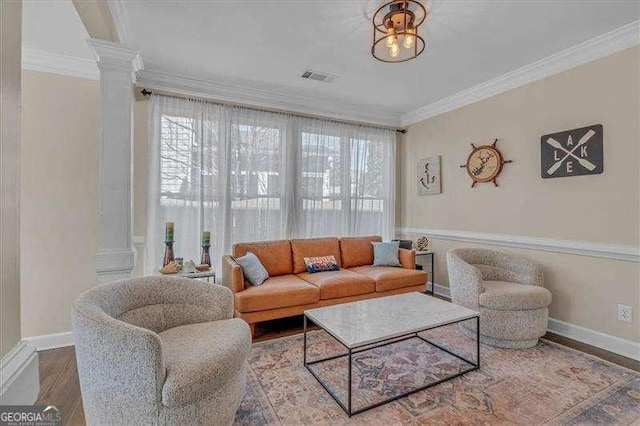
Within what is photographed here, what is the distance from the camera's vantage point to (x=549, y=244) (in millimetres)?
3037

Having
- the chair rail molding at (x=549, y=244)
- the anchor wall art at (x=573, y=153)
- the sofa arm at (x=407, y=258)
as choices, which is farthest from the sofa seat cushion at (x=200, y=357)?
the anchor wall art at (x=573, y=153)

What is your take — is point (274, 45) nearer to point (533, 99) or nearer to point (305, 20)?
point (305, 20)

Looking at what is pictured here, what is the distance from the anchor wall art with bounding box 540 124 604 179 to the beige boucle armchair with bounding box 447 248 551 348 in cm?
93

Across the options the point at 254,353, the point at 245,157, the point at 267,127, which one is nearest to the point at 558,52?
the point at 267,127

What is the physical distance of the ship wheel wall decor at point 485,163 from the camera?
3501mm

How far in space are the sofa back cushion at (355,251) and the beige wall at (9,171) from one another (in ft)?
10.5

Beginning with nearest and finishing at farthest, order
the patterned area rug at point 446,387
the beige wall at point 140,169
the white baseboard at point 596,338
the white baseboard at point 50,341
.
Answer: the patterned area rug at point 446,387
the white baseboard at point 596,338
the white baseboard at point 50,341
the beige wall at point 140,169

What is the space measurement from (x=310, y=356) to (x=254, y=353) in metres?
0.48

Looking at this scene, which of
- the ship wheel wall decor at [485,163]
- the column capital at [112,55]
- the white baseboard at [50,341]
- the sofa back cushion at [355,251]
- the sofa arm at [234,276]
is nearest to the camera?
the column capital at [112,55]

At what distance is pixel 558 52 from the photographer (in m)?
2.88

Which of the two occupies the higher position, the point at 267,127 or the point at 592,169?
the point at 267,127

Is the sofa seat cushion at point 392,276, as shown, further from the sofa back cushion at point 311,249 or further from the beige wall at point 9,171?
the beige wall at point 9,171

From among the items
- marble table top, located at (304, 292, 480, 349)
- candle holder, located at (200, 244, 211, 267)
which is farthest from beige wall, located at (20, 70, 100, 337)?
marble table top, located at (304, 292, 480, 349)

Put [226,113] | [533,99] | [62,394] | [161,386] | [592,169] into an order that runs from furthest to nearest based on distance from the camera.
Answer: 1. [226,113]
2. [533,99]
3. [592,169]
4. [62,394]
5. [161,386]
